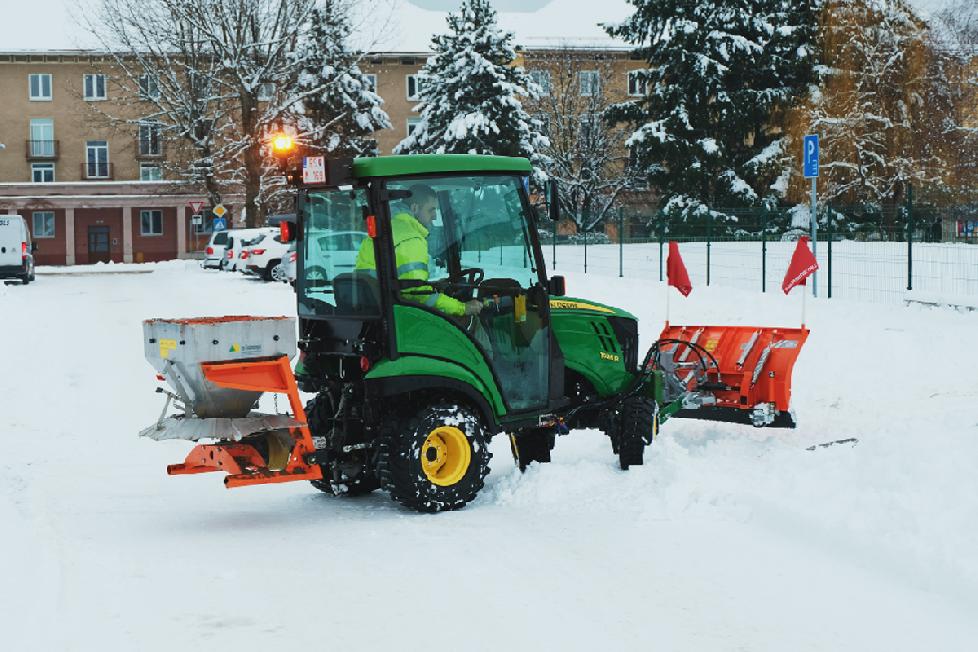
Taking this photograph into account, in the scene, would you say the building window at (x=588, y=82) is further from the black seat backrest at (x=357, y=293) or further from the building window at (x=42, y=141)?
the black seat backrest at (x=357, y=293)

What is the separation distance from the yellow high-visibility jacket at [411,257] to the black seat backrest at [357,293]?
0.32ft

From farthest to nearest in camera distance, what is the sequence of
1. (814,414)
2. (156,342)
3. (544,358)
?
(814,414), (544,358), (156,342)

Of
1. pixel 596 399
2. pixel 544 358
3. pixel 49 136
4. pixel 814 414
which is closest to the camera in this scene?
pixel 544 358

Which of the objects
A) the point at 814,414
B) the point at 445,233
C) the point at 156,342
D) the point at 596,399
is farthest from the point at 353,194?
the point at 814,414

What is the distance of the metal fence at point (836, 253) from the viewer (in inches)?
827

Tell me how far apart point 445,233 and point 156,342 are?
1953mm

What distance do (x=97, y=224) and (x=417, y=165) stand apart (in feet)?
228

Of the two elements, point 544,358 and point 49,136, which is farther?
point 49,136

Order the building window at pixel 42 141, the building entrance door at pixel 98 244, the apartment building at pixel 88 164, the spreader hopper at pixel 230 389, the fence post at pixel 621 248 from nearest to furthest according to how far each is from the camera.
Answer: the spreader hopper at pixel 230 389, the fence post at pixel 621 248, the apartment building at pixel 88 164, the building entrance door at pixel 98 244, the building window at pixel 42 141

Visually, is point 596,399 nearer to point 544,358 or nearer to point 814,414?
point 544,358

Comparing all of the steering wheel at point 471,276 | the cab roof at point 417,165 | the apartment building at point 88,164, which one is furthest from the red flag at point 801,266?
the apartment building at point 88,164

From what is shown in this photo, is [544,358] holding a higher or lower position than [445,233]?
lower

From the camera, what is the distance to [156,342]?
811cm

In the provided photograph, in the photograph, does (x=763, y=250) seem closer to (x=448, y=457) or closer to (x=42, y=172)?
(x=448, y=457)
